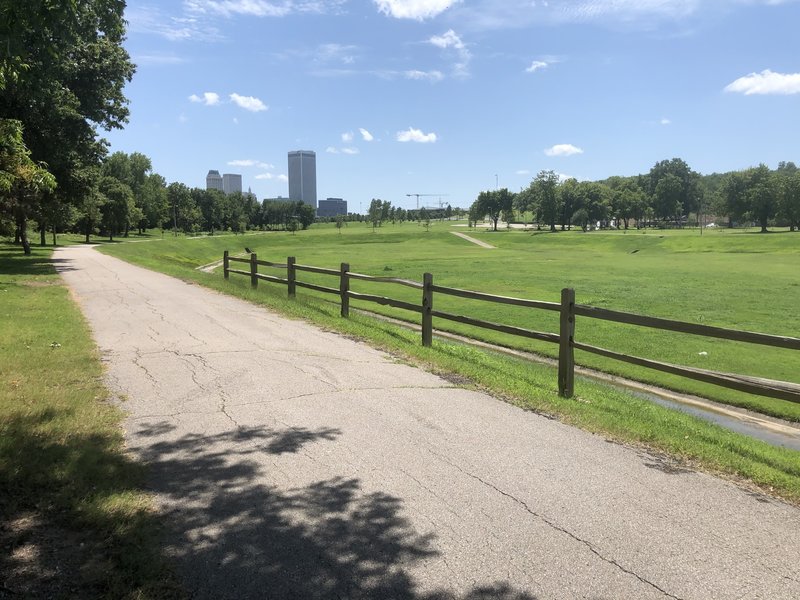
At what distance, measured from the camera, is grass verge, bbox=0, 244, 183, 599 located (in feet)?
9.48

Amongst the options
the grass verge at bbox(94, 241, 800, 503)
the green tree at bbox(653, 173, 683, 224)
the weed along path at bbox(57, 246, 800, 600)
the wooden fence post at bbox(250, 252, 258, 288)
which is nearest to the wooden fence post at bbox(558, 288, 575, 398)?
the grass verge at bbox(94, 241, 800, 503)

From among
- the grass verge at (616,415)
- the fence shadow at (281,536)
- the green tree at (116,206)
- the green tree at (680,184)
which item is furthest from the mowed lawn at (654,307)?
the green tree at (680,184)

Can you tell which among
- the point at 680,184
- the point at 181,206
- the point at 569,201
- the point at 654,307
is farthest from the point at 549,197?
the point at 654,307

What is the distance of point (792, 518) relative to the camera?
3891 millimetres

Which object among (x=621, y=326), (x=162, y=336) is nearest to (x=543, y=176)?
(x=621, y=326)

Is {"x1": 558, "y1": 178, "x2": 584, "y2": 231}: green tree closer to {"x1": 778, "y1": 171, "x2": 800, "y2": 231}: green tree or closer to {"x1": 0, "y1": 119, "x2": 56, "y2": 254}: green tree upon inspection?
{"x1": 778, "y1": 171, "x2": 800, "y2": 231}: green tree

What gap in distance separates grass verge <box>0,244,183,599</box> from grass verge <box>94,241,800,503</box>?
165 inches

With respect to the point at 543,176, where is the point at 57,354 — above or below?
below

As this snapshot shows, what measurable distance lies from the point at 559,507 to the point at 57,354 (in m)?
7.21

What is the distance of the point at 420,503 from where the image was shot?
388 centimetres

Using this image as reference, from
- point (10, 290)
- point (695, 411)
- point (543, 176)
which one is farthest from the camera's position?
point (543, 176)

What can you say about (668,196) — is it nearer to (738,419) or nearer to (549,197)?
(549,197)

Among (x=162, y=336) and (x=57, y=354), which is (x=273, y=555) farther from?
(x=162, y=336)

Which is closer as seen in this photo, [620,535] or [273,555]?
[273,555]
